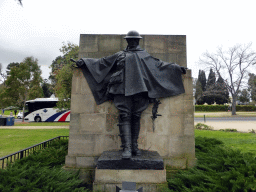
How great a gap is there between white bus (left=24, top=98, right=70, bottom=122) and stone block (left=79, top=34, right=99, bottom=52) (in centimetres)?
2484

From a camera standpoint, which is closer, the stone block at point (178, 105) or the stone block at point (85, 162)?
the stone block at point (85, 162)

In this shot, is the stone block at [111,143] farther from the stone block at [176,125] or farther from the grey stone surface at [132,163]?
the stone block at [176,125]

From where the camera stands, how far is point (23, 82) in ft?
93.2

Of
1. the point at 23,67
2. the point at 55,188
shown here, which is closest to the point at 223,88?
the point at 23,67

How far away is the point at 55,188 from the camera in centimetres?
343

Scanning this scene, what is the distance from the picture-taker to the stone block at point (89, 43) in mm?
5359

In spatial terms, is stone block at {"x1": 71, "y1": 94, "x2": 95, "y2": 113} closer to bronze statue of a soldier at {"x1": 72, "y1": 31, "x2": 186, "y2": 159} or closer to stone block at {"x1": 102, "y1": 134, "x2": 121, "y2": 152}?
bronze statue of a soldier at {"x1": 72, "y1": 31, "x2": 186, "y2": 159}

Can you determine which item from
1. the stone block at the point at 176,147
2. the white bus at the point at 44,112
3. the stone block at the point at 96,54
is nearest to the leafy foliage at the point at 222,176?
the stone block at the point at 176,147

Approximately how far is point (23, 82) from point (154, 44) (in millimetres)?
28230

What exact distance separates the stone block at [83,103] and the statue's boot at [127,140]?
1.21m

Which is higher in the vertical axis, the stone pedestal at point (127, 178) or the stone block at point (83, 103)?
the stone block at point (83, 103)

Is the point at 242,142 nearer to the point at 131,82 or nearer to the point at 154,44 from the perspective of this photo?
the point at 154,44

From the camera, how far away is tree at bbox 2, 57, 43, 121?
Result: 27.3 meters

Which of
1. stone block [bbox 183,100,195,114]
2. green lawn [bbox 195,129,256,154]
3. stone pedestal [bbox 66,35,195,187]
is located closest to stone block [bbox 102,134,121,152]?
stone pedestal [bbox 66,35,195,187]
